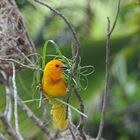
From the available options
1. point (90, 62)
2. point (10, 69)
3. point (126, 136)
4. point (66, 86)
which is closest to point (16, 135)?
point (66, 86)

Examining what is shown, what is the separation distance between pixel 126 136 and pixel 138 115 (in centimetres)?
23

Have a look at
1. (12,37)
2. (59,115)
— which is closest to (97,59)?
(12,37)

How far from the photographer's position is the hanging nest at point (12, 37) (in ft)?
10.2

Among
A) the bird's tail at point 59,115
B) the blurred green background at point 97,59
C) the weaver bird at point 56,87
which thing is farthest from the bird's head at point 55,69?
the blurred green background at point 97,59

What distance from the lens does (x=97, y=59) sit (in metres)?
4.50

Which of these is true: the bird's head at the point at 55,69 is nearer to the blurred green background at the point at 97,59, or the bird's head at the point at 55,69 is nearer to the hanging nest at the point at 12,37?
the hanging nest at the point at 12,37

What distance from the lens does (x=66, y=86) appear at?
272cm

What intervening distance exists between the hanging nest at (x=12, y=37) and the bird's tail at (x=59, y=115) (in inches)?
15.5

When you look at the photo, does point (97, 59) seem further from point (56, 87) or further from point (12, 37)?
point (56, 87)

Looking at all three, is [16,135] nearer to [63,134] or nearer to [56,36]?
[63,134]

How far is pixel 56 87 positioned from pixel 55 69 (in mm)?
85

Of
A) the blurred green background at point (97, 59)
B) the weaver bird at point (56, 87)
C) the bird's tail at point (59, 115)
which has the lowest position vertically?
the blurred green background at point (97, 59)

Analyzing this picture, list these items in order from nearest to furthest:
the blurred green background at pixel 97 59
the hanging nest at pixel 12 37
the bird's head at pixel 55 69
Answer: the bird's head at pixel 55 69 → the hanging nest at pixel 12 37 → the blurred green background at pixel 97 59

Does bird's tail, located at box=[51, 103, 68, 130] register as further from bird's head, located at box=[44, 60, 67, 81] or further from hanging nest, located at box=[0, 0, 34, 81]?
hanging nest, located at box=[0, 0, 34, 81]
